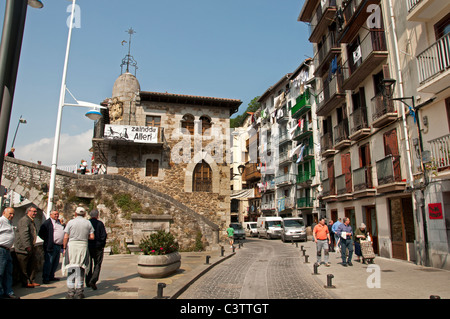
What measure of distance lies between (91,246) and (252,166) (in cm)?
4750

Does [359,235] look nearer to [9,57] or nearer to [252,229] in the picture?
[9,57]

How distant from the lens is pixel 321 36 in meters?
23.3

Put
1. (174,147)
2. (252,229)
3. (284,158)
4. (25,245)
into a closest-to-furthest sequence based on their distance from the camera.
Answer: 1. (25,245)
2. (174,147)
3. (252,229)
4. (284,158)

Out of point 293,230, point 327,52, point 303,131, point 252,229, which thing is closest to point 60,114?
point 327,52

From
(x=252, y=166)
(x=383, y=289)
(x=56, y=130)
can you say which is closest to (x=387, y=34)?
(x=383, y=289)

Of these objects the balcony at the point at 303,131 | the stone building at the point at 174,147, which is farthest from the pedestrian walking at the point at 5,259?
the balcony at the point at 303,131

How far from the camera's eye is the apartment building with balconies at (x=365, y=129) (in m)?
13.8

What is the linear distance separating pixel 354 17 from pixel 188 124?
1242 centimetres

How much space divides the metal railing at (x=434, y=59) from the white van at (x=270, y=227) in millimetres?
22090

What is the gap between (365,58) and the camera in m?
15.9

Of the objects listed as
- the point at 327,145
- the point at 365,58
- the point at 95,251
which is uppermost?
the point at 365,58

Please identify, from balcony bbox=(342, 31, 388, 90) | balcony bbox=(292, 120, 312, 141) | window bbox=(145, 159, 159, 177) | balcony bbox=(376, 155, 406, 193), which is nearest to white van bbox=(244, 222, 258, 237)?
balcony bbox=(292, 120, 312, 141)

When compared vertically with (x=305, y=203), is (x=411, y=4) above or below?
above

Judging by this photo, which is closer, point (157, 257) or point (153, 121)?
point (157, 257)
